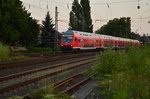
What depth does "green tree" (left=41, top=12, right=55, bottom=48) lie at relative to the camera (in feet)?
227

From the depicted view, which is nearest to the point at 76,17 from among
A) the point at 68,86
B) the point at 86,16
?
the point at 86,16

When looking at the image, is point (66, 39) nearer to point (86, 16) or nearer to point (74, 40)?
point (74, 40)

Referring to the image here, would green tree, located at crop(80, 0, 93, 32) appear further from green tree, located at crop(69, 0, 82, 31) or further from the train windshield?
the train windshield

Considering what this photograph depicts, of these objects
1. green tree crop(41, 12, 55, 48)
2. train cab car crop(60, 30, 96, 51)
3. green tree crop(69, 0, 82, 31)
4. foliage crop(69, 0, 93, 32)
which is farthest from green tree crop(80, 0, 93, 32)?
train cab car crop(60, 30, 96, 51)

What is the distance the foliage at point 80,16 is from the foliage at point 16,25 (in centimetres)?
3281

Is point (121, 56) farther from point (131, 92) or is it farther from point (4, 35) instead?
point (4, 35)

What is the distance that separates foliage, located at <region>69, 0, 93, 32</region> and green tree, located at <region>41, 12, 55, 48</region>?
2021cm

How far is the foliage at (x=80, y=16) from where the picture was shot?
9281 centimetres

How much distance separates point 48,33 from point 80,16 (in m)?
27.9

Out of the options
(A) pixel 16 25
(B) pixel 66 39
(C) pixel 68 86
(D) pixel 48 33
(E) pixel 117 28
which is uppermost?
(E) pixel 117 28

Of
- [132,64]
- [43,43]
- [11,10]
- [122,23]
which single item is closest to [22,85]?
[132,64]

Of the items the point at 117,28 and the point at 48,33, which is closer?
the point at 48,33

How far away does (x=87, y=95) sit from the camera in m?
13.2

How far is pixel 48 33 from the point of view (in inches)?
2756
